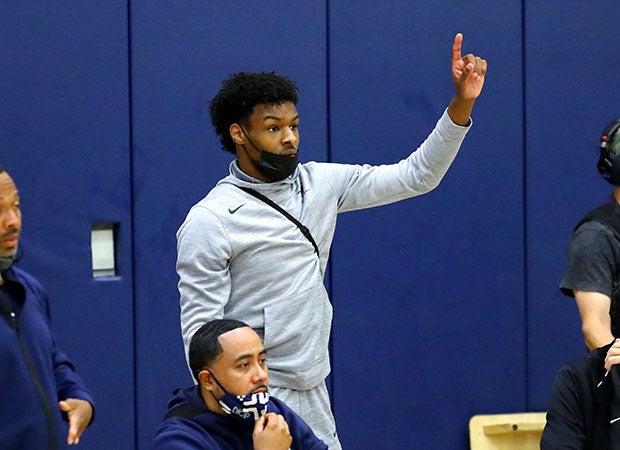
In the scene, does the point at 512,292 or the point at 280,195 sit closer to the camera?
the point at 280,195

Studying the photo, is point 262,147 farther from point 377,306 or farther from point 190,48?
point 377,306

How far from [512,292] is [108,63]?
2078 millimetres

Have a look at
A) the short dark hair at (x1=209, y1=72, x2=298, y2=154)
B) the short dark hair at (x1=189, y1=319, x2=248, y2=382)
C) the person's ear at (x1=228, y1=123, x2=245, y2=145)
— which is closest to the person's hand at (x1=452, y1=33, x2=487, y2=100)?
the short dark hair at (x1=209, y1=72, x2=298, y2=154)

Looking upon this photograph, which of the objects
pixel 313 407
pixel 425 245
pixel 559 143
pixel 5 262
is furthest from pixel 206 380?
pixel 559 143

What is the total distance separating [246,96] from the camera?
3.50 meters

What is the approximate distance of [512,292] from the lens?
5.48 meters

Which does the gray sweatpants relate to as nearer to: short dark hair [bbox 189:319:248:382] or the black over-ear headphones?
short dark hair [bbox 189:319:248:382]

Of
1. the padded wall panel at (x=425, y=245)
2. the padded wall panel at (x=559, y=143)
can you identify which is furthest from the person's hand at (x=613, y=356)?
the padded wall panel at (x=559, y=143)

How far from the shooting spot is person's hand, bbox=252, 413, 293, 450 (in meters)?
3.03

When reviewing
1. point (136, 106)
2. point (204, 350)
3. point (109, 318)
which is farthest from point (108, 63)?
point (204, 350)

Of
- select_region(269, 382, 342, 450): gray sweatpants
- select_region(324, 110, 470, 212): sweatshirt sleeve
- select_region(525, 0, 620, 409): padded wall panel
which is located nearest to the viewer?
select_region(269, 382, 342, 450): gray sweatpants

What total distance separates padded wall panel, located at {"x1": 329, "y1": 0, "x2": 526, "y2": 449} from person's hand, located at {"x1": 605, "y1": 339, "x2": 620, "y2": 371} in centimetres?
205

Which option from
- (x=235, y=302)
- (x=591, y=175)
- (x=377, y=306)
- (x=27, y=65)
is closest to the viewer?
(x=235, y=302)

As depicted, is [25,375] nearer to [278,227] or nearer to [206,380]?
[206,380]
